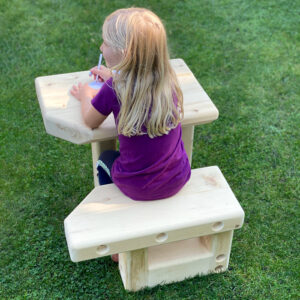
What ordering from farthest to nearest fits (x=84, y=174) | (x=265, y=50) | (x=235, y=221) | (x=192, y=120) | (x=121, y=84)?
(x=265, y=50) < (x=84, y=174) < (x=192, y=120) < (x=235, y=221) < (x=121, y=84)

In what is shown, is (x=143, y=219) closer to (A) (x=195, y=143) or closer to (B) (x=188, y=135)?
(B) (x=188, y=135)

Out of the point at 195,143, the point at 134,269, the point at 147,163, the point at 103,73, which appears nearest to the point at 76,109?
the point at 103,73

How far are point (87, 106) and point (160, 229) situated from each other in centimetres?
70

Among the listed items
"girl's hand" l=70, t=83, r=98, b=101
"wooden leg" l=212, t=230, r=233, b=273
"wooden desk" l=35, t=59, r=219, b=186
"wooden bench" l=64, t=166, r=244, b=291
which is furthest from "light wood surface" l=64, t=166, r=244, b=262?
"girl's hand" l=70, t=83, r=98, b=101

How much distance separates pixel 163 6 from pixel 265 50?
118 centimetres

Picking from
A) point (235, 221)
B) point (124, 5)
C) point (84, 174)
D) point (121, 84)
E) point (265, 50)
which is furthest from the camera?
point (124, 5)

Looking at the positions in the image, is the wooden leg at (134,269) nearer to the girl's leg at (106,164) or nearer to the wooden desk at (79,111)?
the girl's leg at (106,164)

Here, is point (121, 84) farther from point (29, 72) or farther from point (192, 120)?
point (29, 72)

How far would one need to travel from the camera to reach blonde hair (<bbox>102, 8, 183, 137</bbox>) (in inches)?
75.8

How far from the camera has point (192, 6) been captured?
5.00 metres

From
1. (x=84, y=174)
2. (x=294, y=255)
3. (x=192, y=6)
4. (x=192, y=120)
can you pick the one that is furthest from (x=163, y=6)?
(x=294, y=255)

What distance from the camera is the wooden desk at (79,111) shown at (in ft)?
7.84

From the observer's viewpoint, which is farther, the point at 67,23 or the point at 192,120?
the point at 67,23

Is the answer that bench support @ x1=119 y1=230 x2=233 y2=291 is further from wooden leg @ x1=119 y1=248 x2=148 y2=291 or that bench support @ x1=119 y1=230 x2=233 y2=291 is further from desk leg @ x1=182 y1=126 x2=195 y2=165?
desk leg @ x1=182 y1=126 x2=195 y2=165
